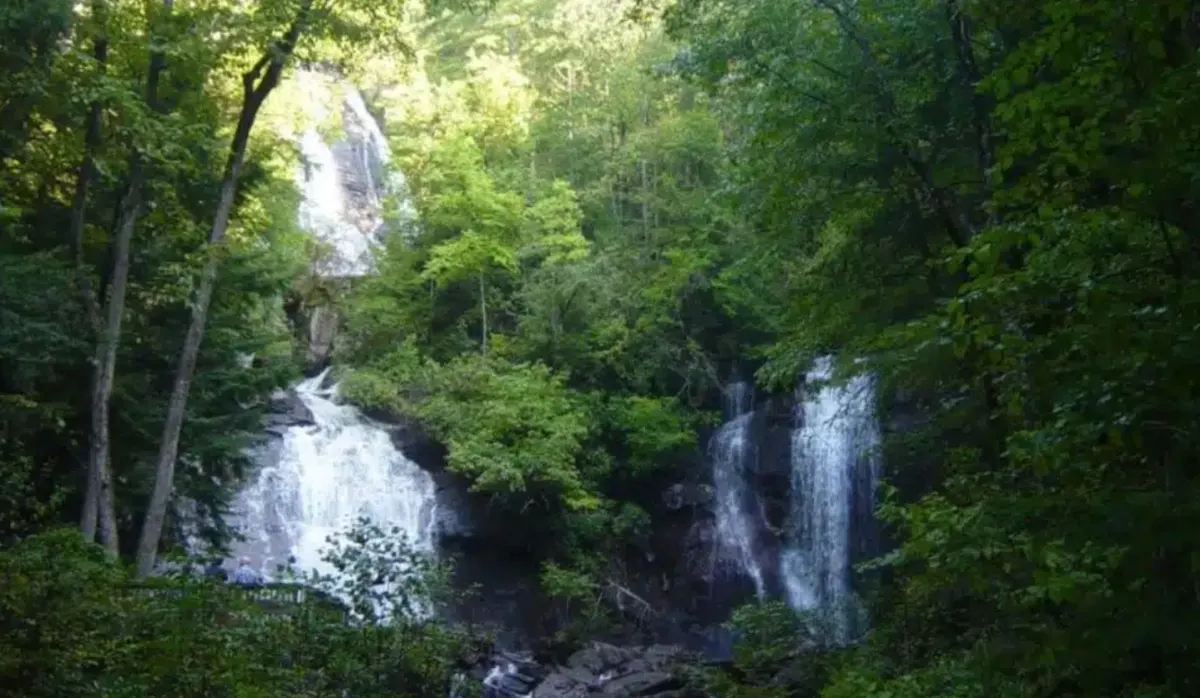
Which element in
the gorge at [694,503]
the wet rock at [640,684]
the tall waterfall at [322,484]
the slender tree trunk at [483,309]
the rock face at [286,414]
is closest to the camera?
the wet rock at [640,684]

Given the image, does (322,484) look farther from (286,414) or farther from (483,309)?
(483,309)

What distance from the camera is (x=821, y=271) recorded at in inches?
491

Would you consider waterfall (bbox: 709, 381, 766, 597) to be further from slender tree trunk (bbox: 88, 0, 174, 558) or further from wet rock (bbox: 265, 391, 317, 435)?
slender tree trunk (bbox: 88, 0, 174, 558)

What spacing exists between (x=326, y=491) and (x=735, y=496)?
29.7 ft

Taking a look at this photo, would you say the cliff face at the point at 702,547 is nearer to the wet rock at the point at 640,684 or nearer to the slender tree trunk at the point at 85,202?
the wet rock at the point at 640,684

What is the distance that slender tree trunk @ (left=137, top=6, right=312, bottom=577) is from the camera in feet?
38.6

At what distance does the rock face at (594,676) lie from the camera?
14.4 meters

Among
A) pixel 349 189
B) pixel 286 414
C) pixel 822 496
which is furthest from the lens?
pixel 349 189

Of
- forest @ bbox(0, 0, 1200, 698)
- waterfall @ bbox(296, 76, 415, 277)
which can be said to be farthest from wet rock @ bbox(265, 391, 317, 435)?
waterfall @ bbox(296, 76, 415, 277)

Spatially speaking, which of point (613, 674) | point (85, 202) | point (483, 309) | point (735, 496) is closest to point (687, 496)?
point (735, 496)

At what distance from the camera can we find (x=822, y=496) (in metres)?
20.4

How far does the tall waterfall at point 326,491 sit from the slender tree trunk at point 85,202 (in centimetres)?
674

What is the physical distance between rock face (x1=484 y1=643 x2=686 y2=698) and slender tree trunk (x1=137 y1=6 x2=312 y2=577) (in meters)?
5.46

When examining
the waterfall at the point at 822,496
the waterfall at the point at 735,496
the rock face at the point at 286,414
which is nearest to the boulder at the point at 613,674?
the waterfall at the point at 822,496
